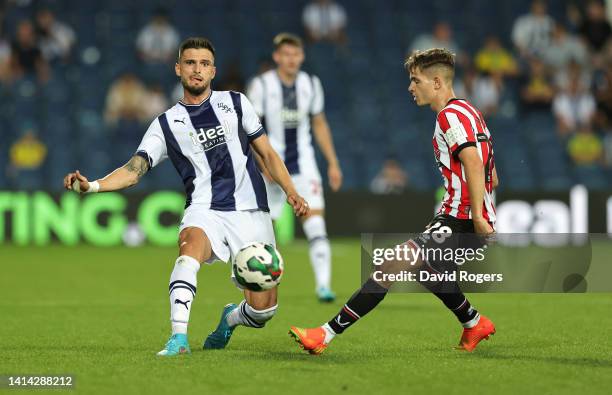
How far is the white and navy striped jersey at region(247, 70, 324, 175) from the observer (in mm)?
10961

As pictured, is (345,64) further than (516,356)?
Yes

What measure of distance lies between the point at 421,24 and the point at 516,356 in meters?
15.2

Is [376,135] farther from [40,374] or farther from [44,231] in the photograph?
[40,374]

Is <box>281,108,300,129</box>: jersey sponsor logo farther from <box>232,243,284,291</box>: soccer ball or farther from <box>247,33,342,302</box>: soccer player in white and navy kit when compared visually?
<box>232,243,284,291</box>: soccer ball

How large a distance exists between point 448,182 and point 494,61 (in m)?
13.9

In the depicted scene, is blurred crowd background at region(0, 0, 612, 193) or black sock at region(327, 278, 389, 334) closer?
black sock at region(327, 278, 389, 334)

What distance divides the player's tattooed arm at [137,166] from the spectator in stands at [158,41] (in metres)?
13.2

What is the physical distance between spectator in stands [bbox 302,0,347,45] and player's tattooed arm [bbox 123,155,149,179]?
13980mm

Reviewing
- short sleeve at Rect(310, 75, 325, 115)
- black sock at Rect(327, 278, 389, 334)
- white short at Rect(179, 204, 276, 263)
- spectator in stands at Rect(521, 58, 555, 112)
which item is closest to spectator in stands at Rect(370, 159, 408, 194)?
spectator in stands at Rect(521, 58, 555, 112)

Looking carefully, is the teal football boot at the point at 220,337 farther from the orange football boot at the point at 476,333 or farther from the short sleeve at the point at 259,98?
the short sleeve at the point at 259,98

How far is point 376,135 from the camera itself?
2031 cm

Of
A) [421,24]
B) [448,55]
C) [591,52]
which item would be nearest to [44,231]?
[421,24]

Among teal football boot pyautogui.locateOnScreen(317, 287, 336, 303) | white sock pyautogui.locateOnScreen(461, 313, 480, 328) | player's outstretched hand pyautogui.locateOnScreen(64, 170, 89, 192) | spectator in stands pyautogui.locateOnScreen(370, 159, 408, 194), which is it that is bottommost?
teal football boot pyautogui.locateOnScreen(317, 287, 336, 303)

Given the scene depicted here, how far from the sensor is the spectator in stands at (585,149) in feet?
65.8
